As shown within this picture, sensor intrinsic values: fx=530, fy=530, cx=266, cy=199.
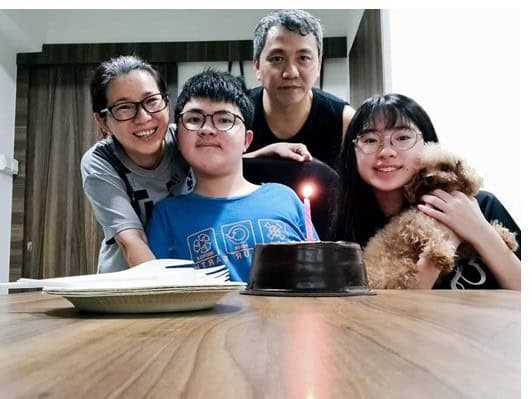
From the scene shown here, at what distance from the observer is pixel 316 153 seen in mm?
1718

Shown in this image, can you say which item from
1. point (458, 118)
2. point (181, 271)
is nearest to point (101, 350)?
point (181, 271)

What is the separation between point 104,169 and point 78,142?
2.56 m

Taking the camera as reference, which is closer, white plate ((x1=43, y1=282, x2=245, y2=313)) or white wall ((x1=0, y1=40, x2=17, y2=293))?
white plate ((x1=43, y1=282, x2=245, y2=313))

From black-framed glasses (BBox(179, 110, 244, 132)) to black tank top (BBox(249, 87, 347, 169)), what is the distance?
48 centimetres

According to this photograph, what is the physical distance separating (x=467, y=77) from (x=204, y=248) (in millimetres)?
1246

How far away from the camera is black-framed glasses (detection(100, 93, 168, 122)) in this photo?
1170 millimetres

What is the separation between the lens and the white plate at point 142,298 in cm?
47

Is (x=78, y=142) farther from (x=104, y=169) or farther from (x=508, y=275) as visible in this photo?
(x=508, y=275)

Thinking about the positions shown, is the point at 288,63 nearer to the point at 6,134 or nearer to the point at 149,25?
the point at 149,25

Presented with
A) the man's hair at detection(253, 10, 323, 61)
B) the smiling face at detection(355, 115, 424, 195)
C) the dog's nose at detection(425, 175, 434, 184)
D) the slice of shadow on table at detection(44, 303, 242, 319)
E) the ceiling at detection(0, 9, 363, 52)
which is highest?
the ceiling at detection(0, 9, 363, 52)

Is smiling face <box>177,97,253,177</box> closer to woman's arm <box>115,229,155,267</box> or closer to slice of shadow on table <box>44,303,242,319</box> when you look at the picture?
woman's arm <box>115,229,155,267</box>

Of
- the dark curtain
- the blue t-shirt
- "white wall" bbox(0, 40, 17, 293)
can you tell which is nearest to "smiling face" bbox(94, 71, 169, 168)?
the blue t-shirt

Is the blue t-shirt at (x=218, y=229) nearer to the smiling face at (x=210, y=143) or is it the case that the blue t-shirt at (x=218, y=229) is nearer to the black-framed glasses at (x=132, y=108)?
the smiling face at (x=210, y=143)

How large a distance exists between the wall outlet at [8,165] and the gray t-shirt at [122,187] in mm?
2379
